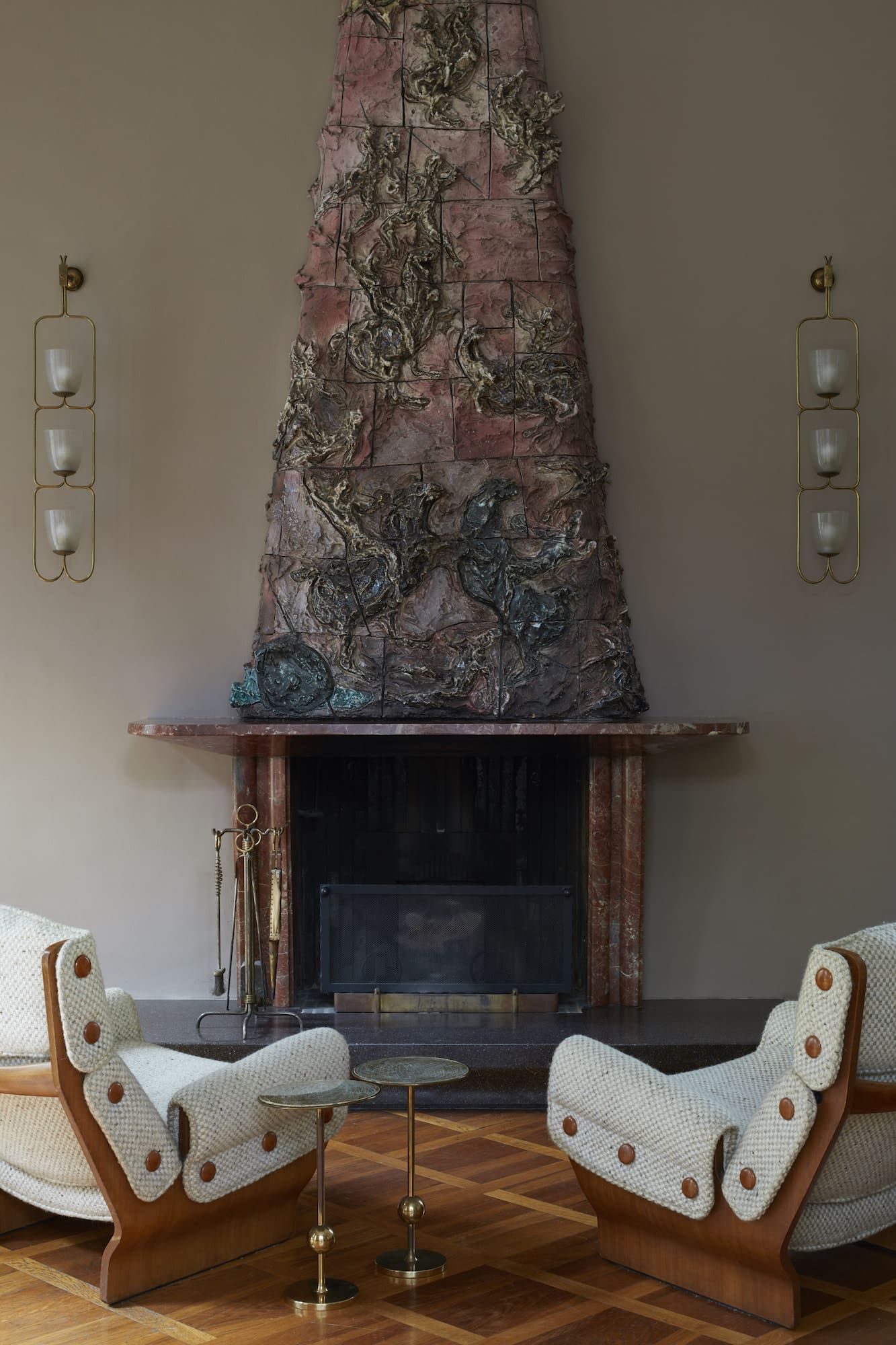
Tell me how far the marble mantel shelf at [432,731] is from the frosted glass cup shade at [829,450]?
1.04 meters

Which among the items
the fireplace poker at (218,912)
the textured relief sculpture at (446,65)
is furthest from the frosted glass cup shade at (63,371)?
the fireplace poker at (218,912)

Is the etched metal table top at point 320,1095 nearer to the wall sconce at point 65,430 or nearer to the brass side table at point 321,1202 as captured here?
the brass side table at point 321,1202

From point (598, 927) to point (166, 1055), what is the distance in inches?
77.2

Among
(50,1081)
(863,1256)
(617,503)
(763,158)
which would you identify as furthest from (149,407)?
(863,1256)

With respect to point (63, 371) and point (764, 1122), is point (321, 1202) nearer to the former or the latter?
point (764, 1122)

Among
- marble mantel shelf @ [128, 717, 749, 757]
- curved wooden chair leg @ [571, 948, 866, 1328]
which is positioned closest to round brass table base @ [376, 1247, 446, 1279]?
curved wooden chair leg @ [571, 948, 866, 1328]

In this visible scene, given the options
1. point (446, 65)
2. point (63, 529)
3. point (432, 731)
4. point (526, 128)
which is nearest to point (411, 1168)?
point (432, 731)

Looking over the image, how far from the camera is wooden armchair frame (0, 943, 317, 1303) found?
2734 millimetres

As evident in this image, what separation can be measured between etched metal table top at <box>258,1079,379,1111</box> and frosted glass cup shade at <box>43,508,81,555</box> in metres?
2.61

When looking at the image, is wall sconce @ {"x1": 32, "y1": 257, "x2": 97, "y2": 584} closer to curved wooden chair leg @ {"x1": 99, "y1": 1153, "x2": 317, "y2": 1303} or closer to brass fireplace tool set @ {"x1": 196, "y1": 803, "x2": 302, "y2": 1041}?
brass fireplace tool set @ {"x1": 196, "y1": 803, "x2": 302, "y2": 1041}

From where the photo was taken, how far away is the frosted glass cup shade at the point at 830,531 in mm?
4988

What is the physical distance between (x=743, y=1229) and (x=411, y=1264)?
760mm

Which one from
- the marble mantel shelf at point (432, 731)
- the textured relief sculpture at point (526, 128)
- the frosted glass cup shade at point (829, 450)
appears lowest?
the marble mantel shelf at point (432, 731)

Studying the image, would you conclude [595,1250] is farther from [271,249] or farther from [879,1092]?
[271,249]
